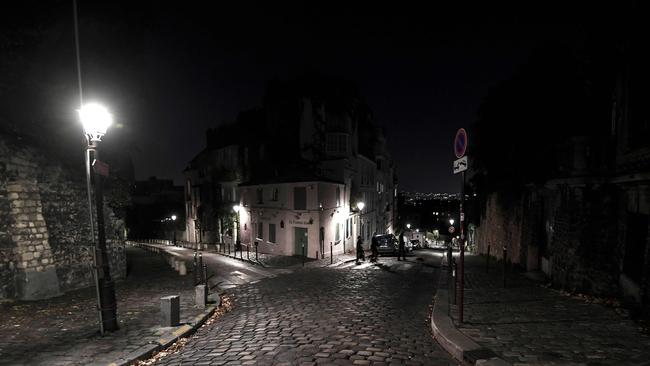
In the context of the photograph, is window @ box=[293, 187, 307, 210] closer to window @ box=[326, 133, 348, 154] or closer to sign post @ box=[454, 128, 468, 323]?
window @ box=[326, 133, 348, 154]

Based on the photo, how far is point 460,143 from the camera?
24.1 ft

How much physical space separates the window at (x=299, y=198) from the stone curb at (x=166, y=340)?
1685 cm

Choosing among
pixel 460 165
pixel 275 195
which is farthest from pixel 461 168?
pixel 275 195

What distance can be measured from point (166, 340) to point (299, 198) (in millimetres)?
19584

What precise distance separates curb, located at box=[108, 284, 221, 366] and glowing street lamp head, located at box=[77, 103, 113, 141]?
Result: 4.69 meters

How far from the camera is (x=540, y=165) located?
15648mm

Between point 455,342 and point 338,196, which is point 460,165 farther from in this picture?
point 338,196

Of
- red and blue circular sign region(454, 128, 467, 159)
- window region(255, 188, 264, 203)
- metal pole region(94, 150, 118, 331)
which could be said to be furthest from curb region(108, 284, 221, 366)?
window region(255, 188, 264, 203)

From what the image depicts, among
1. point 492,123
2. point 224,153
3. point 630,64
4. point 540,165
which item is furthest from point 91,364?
point 224,153

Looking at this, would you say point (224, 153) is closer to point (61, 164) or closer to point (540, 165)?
point (61, 164)

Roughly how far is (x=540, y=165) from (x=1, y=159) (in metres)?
20.5

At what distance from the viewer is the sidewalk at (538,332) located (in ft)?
18.2

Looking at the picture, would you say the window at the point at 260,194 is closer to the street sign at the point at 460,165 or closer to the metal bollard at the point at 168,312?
the metal bollard at the point at 168,312

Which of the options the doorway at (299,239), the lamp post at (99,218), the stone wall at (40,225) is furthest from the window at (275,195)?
the lamp post at (99,218)
